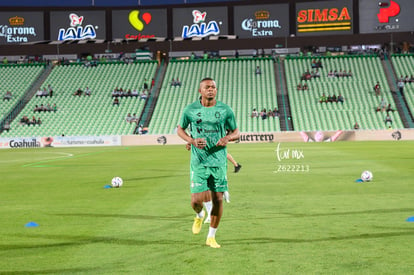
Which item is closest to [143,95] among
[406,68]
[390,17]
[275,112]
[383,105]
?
[275,112]

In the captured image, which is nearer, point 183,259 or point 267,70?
point 183,259

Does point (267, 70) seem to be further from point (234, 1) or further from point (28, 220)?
point (28, 220)

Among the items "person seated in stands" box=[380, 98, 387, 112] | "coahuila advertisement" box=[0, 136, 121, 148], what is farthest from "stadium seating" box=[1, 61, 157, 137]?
"person seated in stands" box=[380, 98, 387, 112]

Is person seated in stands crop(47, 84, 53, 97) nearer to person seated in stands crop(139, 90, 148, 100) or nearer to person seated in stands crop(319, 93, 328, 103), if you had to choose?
person seated in stands crop(139, 90, 148, 100)

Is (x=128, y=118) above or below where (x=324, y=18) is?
below

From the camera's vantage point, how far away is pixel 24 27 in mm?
76625

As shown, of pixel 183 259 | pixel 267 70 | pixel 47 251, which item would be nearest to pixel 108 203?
pixel 47 251

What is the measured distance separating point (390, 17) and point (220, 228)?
66.4m

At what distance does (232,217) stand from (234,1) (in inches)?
2558

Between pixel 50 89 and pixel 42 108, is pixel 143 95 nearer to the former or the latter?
pixel 42 108

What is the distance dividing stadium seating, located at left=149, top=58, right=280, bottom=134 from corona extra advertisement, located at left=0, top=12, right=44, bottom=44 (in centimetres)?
1846

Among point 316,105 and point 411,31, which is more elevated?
point 411,31

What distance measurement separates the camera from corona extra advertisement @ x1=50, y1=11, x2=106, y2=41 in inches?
Answer: 2995

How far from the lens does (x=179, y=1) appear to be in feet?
255
